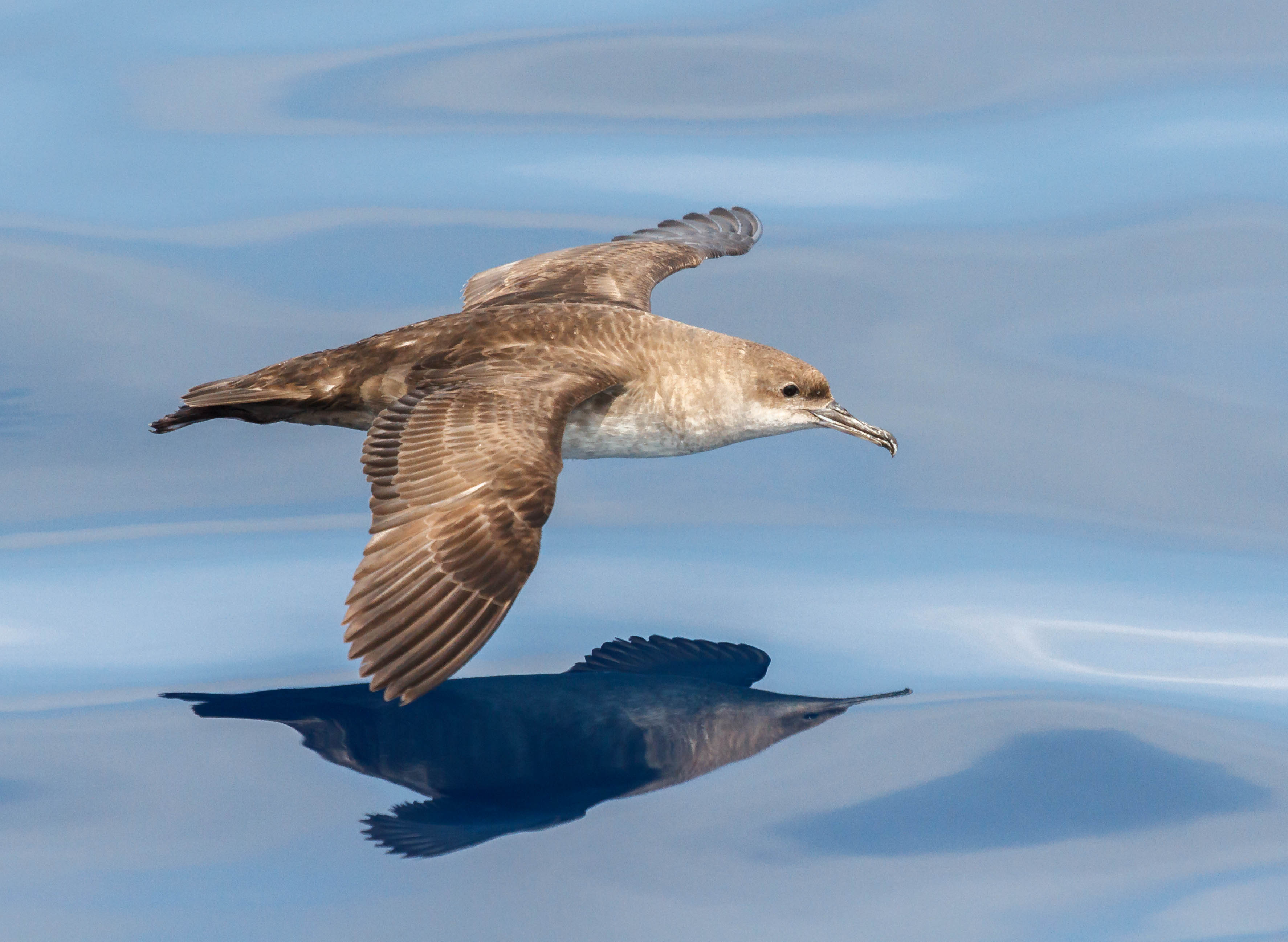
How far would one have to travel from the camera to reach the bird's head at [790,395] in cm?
711

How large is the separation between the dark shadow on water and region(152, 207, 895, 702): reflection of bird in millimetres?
1358

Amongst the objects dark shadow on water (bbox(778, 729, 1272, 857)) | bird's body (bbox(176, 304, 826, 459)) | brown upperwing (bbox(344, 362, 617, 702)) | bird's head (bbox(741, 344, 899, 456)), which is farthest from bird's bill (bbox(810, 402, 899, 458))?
dark shadow on water (bbox(778, 729, 1272, 857))

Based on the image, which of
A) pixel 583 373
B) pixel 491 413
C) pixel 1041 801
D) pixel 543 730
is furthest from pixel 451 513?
pixel 1041 801

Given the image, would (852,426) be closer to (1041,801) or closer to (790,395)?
(790,395)

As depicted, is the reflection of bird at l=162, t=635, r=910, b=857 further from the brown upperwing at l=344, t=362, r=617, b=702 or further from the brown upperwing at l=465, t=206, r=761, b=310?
the brown upperwing at l=465, t=206, r=761, b=310

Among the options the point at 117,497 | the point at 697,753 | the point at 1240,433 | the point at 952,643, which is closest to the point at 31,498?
the point at 117,497

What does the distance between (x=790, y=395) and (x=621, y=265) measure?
5.03 ft

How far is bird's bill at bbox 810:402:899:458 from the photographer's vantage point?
273 inches

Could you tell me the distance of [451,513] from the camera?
5727mm

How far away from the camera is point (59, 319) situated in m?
7.95

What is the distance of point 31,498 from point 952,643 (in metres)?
3.98

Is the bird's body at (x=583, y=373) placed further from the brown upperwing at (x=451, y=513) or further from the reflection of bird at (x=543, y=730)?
the reflection of bird at (x=543, y=730)

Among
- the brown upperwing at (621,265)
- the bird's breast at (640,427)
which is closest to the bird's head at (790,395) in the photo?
the bird's breast at (640,427)

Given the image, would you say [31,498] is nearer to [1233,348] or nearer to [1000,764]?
[1000,764]
